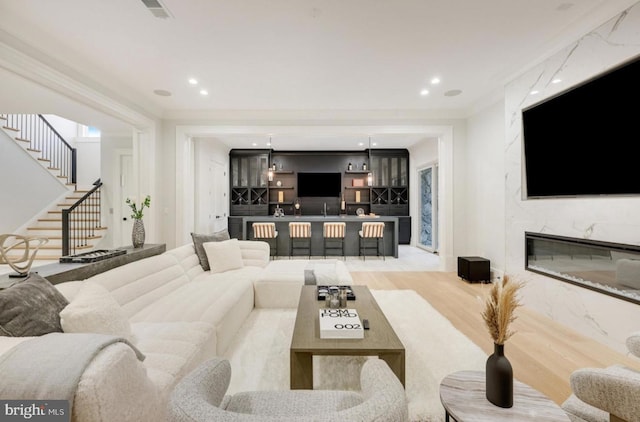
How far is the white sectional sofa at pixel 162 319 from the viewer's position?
1005mm

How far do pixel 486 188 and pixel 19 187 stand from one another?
29.3ft

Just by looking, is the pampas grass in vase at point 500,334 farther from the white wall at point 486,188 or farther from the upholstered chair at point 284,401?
the white wall at point 486,188

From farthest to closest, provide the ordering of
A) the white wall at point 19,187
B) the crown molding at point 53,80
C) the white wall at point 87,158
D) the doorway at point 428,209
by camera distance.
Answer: the white wall at point 87,158, the doorway at point 428,209, the white wall at point 19,187, the crown molding at point 53,80

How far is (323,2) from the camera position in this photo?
8.49 feet

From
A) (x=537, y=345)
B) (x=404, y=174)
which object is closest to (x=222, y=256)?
(x=537, y=345)

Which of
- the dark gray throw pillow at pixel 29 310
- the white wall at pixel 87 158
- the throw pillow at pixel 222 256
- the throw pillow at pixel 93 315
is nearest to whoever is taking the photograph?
the dark gray throw pillow at pixel 29 310

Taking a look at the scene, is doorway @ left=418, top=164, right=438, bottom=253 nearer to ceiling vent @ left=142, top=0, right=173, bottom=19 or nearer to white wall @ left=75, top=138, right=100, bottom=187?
ceiling vent @ left=142, top=0, right=173, bottom=19

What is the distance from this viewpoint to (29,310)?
4.40ft

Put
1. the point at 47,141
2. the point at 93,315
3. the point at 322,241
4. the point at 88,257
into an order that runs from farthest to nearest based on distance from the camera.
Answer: the point at 47,141, the point at 322,241, the point at 88,257, the point at 93,315

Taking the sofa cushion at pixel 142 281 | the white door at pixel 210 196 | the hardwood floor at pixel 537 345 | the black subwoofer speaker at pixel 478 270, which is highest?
the white door at pixel 210 196

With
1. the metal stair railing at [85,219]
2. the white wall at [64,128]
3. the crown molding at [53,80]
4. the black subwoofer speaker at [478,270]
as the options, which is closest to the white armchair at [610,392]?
the black subwoofer speaker at [478,270]

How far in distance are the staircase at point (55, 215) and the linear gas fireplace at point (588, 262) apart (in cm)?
745

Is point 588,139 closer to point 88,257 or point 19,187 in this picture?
point 88,257

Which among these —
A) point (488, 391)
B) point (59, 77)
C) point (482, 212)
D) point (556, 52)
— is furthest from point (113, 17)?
point (482, 212)
